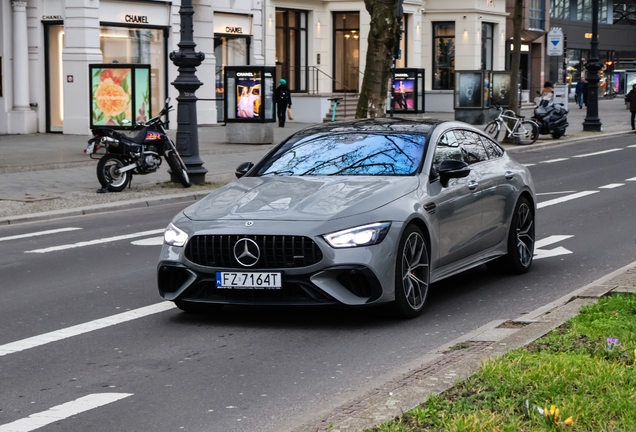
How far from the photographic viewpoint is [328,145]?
8469 millimetres

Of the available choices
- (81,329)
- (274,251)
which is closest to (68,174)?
(81,329)

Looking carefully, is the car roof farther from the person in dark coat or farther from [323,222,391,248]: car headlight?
the person in dark coat

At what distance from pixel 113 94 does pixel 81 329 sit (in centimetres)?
1762

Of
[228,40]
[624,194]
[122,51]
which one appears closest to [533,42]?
[228,40]

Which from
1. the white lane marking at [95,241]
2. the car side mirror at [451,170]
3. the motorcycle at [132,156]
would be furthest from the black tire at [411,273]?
the motorcycle at [132,156]

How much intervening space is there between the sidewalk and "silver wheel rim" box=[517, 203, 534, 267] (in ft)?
24.8

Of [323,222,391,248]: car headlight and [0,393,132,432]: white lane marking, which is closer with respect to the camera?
[0,393,132,432]: white lane marking

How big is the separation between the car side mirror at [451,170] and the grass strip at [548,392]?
7.07 ft

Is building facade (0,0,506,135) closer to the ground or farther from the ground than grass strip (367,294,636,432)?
farther from the ground

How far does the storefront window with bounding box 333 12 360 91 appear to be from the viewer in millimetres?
46031

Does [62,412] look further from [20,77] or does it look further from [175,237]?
[20,77]

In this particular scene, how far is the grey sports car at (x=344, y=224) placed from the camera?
6.97 meters

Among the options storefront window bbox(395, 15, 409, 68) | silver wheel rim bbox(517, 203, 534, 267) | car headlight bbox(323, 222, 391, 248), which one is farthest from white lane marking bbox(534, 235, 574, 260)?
storefront window bbox(395, 15, 409, 68)

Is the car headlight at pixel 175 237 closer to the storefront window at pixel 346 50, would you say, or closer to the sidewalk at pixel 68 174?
the sidewalk at pixel 68 174
